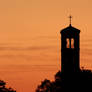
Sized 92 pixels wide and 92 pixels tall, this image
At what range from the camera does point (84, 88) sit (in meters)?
70.8

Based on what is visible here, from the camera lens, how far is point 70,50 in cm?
7125

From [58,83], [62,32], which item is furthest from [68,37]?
[58,83]

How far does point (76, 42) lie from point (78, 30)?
1.40 meters

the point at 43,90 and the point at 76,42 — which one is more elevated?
the point at 76,42

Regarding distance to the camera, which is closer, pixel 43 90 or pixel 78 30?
pixel 78 30

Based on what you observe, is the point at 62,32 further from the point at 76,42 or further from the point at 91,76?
the point at 91,76

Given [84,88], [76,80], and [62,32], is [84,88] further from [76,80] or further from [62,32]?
[62,32]

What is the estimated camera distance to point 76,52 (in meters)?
71.2

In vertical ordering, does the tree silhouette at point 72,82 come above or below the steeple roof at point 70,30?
below

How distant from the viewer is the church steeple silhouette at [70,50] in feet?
231

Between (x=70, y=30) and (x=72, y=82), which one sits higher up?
(x=70, y=30)

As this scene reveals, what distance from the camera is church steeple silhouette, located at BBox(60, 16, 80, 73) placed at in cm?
7044

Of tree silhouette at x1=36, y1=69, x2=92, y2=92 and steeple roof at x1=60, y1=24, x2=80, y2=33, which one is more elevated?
steeple roof at x1=60, y1=24, x2=80, y2=33

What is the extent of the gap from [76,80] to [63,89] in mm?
2065
